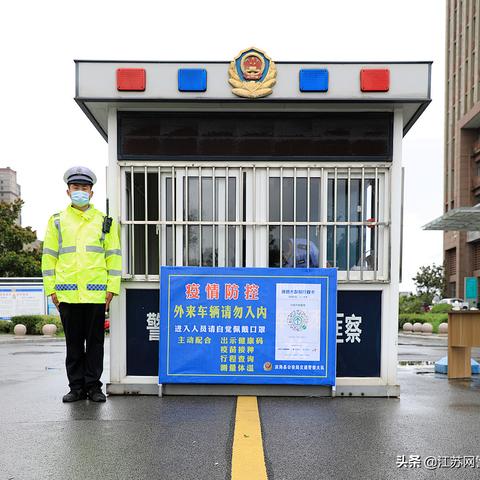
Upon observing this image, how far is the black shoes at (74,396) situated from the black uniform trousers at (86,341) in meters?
0.04

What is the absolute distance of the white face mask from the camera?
513 centimetres

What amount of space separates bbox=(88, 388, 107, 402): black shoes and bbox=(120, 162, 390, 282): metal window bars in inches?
40.8

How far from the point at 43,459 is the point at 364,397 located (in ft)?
9.68

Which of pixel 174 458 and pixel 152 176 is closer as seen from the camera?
pixel 174 458

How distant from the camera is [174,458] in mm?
3377

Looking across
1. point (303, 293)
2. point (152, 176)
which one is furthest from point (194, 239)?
point (303, 293)

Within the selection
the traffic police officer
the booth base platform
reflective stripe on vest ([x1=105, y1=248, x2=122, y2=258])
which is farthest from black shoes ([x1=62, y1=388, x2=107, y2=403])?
reflective stripe on vest ([x1=105, y1=248, x2=122, y2=258])

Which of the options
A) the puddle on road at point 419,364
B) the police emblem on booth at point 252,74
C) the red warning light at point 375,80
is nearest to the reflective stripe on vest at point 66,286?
the police emblem on booth at point 252,74

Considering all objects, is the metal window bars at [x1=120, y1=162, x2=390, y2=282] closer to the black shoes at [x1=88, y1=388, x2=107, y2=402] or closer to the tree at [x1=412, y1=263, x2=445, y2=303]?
the black shoes at [x1=88, y1=388, x2=107, y2=402]

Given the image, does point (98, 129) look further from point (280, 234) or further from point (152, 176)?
point (280, 234)

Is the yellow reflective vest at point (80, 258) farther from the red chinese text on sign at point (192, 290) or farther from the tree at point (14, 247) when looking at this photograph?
the tree at point (14, 247)

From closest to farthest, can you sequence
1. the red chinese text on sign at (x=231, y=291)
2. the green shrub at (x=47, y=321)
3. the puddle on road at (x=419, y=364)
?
the red chinese text on sign at (x=231, y=291) → the puddle on road at (x=419, y=364) → the green shrub at (x=47, y=321)

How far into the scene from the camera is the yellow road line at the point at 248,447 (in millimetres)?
3111

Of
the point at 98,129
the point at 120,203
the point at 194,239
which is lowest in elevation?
the point at 194,239
